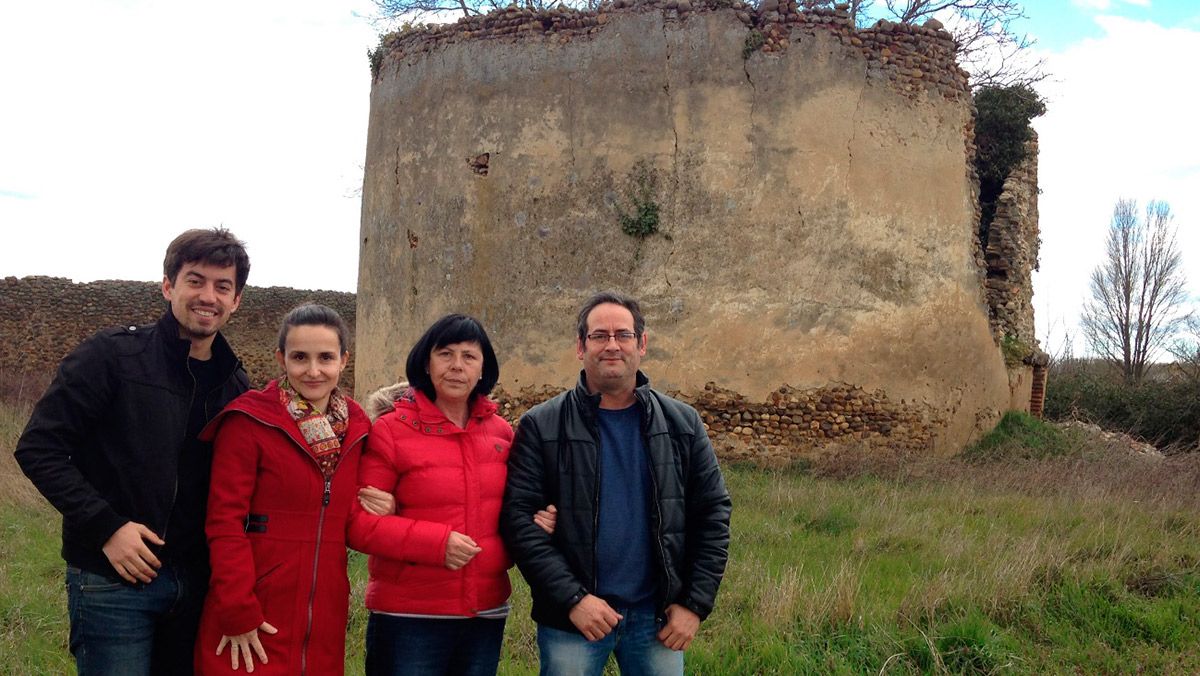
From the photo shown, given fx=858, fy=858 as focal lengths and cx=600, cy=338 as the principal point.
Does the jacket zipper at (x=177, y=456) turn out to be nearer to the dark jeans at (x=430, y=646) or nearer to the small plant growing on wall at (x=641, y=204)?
the dark jeans at (x=430, y=646)

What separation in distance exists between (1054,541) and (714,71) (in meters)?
5.47

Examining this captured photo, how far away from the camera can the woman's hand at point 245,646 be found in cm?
239

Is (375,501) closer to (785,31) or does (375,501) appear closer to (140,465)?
(140,465)

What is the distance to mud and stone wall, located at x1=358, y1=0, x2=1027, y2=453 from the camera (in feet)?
28.6

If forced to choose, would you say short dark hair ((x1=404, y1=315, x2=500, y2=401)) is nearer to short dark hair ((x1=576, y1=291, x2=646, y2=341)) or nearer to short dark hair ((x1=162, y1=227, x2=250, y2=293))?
short dark hair ((x1=576, y1=291, x2=646, y2=341))

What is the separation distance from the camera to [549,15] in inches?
362

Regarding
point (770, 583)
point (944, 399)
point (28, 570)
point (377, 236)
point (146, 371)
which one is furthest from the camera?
point (377, 236)

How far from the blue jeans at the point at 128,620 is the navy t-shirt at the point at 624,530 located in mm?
1223

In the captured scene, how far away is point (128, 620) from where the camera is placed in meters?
2.38

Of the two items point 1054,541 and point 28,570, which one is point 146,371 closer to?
point 28,570

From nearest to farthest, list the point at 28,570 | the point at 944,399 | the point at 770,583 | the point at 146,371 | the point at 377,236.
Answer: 1. the point at 146,371
2. the point at 770,583
3. the point at 28,570
4. the point at 944,399
5. the point at 377,236

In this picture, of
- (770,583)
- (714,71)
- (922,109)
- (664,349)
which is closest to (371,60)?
(714,71)

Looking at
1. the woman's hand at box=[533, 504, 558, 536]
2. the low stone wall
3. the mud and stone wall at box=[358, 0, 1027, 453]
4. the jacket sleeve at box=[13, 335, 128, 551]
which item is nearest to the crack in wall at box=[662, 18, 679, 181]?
the mud and stone wall at box=[358, 0, 1027, 453]

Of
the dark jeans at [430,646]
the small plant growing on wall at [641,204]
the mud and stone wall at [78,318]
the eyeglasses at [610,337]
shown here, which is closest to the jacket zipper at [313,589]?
the dark jeans at [430,646]
